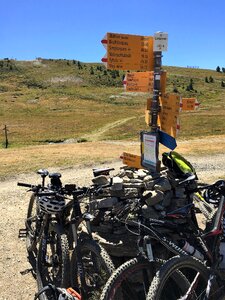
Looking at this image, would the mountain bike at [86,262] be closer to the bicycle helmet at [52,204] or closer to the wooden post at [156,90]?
the bicycle helmet at [52,204]

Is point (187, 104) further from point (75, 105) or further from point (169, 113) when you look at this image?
point (75, 105)

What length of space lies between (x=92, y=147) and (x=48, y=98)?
5490 centimetres

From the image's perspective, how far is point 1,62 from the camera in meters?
112

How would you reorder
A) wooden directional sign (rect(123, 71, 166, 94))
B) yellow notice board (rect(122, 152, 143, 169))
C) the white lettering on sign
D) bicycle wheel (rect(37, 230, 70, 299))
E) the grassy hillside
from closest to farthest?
bicycle wheel (rect(37, 230, 70, 299)) → the white lettering on sign → wooden directional sign (rect(123, 71, 166, 94)) → yellow notice board (rect(122, 152, 143, 169)) → the grassy hillside

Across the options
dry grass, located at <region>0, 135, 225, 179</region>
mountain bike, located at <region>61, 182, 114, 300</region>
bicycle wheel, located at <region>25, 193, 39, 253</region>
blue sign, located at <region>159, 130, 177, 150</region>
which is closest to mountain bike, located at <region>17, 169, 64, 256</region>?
bicycle wheel, located at <region>25, 193, 39, 253</region>

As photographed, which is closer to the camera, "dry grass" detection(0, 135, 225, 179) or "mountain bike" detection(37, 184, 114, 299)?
"mountain bike" detection(37, 184, 114, 299)

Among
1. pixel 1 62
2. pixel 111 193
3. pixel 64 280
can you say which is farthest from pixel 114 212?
pixel 1 62

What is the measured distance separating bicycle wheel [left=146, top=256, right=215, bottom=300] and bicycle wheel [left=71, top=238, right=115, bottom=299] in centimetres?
75

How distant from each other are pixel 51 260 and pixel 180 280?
202 cm

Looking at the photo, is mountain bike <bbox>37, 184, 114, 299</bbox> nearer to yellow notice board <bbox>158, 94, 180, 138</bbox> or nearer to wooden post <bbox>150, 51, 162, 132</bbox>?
yellow notice board <bbox>158, 94, 180, 138</bbox>

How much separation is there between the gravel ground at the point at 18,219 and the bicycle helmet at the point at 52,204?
121cm

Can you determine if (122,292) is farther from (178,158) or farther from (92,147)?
(92,147)

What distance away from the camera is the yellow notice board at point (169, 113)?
6.09m

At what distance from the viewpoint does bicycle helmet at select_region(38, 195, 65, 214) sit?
199 inches
